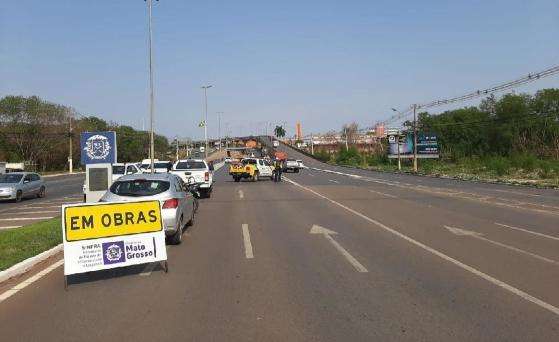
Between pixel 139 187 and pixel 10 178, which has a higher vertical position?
pixel 139 187

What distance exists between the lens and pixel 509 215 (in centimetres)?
1786

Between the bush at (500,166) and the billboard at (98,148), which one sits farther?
the bush at (500,166)

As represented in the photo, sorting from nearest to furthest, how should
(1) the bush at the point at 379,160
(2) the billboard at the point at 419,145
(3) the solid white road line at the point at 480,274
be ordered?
(3) the solid white road line at the point at 480,274 < (2) the billboard at the point at 419,145 < (1) the bush at the point at 379,160

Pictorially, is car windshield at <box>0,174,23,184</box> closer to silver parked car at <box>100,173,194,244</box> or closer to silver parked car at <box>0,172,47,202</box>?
silver parked car at <box>0,172,47,202</box>

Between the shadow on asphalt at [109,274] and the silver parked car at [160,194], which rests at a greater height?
the silver parked car at [160,194]

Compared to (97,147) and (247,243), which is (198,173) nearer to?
(97,147)

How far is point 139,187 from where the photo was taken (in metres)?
12.2

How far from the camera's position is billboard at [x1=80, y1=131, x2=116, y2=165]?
20281 mm

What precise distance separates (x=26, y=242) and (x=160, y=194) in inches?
117

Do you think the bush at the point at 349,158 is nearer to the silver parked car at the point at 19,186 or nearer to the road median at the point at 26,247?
the silver parked car at the point at 19,186

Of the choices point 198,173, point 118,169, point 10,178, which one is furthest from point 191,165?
point 10,178

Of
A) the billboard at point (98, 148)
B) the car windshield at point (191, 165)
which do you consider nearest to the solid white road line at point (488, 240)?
the billboard at point (98, 148)

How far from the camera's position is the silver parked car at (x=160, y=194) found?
11.7 metres

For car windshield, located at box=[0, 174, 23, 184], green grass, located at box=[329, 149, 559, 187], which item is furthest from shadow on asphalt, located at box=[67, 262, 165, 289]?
green grass, located at box=[329, 149, 559, 187]
